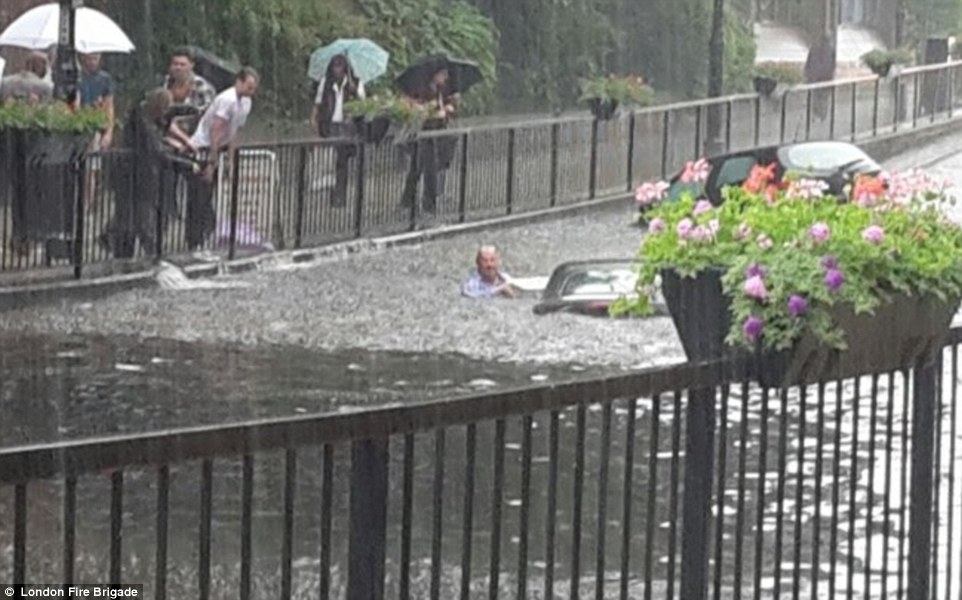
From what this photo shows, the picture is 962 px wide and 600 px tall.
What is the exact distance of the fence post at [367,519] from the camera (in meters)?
5.00

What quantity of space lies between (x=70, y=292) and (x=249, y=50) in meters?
19.9

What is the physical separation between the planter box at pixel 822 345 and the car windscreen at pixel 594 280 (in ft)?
48.3

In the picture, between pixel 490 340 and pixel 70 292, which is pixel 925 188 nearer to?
pixel 490 340

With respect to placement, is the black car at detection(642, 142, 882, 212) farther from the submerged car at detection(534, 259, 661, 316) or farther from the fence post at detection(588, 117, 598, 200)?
the submerged car at detection(534, 259, 661, 316)

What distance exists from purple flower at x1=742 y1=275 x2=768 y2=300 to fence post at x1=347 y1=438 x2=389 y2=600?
4.81 ft

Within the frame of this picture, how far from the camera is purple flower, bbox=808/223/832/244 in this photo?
21.0ft

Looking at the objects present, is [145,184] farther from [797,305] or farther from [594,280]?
[797,305]

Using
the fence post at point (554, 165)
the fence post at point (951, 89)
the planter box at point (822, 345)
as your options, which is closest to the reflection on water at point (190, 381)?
the planter box at point (822, 345)

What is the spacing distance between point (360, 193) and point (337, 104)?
2.39 metres

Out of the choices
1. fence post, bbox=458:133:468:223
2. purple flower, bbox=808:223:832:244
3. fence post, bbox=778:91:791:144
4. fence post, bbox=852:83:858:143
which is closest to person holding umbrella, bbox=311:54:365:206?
fence post, bbox=458:133:468:223

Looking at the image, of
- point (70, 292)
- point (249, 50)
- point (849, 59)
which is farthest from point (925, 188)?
point (849, 59)

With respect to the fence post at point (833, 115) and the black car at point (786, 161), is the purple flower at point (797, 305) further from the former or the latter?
the fence post at point (833, 115)

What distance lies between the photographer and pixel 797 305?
617cm

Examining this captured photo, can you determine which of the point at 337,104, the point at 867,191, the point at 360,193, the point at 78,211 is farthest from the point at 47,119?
the point at 867,191
